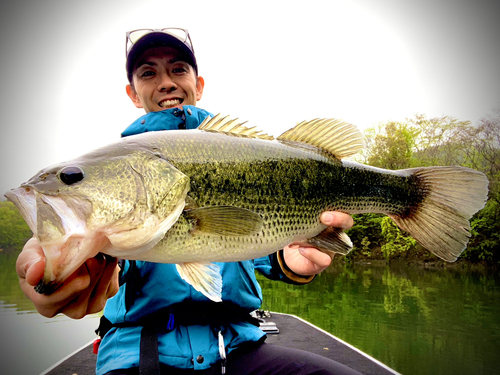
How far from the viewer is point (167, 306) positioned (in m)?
2.40

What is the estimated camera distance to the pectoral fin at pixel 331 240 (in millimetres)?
2201

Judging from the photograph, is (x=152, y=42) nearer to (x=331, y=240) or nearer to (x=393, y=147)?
(x=331, y=240)

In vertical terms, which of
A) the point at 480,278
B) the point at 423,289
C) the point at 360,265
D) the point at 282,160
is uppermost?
the point at 282,160

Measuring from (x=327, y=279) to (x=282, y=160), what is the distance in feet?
70.8

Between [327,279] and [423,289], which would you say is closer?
[423,289]

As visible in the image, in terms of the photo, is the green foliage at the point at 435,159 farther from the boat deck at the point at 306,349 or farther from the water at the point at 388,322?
the boat deck at the point at 306,349

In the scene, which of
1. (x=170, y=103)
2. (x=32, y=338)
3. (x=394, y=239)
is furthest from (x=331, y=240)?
(x=394, y=239)

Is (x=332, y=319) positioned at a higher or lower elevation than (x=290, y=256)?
lower

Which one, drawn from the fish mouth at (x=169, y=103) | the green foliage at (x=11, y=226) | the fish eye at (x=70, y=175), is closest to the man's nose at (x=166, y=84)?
the fish mouth at (x=169, y=103)

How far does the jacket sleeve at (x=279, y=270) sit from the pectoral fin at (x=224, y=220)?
92 cm

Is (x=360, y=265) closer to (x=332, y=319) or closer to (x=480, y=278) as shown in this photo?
(x=480, y=278)

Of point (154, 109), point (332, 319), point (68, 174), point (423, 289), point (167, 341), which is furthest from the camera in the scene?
point (423, 289)

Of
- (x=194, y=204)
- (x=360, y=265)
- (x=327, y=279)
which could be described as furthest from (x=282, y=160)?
(x=360, y=265)

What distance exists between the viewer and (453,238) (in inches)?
86.0
